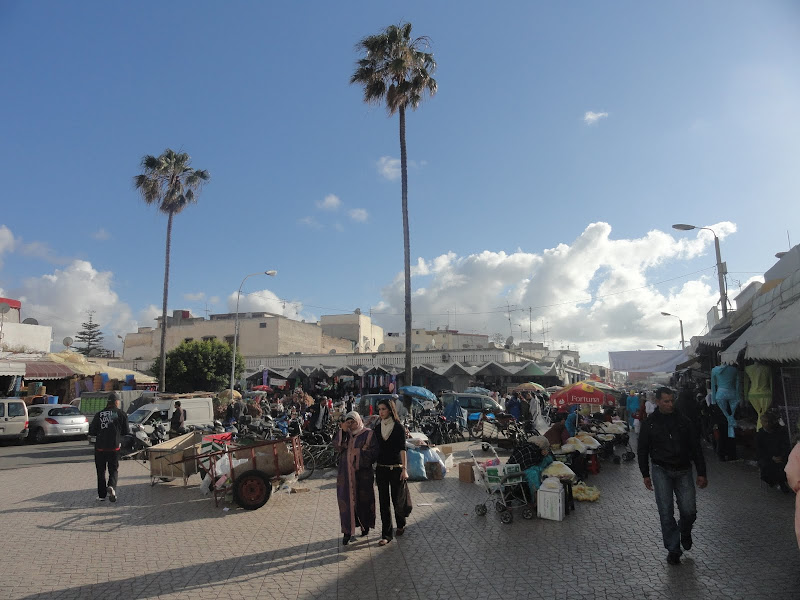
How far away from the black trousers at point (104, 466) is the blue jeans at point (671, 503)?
26.8 ft

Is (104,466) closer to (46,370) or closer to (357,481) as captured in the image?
(357,481)

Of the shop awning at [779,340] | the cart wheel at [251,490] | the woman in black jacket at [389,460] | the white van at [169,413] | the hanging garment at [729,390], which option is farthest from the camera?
the white van at [169,413]

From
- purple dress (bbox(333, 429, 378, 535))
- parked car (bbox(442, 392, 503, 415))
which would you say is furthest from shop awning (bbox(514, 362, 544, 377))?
purple dress (bbox(333, 429, 378, 535))

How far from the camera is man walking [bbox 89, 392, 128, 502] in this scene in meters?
9.16

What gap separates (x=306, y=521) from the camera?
7.87 m

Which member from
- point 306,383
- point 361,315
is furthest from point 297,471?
point 361,315

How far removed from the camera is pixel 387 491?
21.9 feet

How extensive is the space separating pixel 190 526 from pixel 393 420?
11.1 feet

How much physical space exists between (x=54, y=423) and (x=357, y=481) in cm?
1916

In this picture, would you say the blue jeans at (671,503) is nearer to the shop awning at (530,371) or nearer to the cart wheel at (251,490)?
the cart wheel at (251,490)

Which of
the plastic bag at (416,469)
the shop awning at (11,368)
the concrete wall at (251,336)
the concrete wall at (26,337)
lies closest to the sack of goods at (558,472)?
the plastic bag at (416,469)

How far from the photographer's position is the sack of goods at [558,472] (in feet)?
25.8

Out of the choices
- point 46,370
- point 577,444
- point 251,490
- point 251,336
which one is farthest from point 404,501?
point 251,336

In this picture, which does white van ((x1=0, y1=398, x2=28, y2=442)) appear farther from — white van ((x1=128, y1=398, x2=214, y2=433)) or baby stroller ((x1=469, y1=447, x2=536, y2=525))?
baby stroller ((x1=469, y1=447, x2=536, y2=525))
